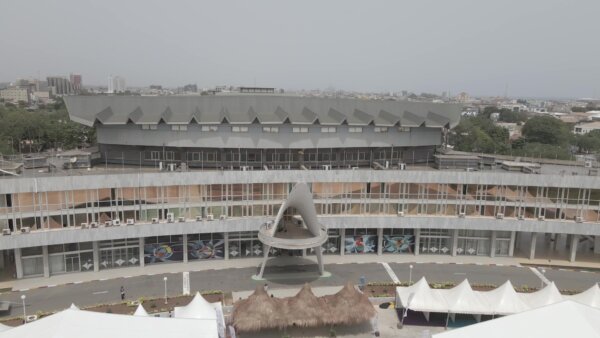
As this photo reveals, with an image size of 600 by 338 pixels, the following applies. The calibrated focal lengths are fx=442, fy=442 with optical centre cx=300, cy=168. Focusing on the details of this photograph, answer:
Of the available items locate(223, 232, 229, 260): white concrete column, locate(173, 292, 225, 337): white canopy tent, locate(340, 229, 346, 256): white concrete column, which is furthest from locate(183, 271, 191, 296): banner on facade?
locate(340, 229, 346, 256): white concrete column

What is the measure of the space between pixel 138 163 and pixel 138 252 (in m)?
10.6

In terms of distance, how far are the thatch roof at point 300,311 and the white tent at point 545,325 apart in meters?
6.48

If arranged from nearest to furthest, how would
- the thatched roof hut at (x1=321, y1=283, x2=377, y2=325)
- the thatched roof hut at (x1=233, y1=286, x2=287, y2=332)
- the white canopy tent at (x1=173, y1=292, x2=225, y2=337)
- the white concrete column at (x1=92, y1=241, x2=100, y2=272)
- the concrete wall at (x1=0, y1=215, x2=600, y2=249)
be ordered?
the thatched roof hut at (x1=233, y1=286, x2=287, y2=332) → the white canopy tent at (x1=173, y1=292, x2=225, y2=337) → the thatched roof hut at (x1=321, y1=283, x2=377, y2=325) → the concrete wall at (x1=0, y1=215, x2=600, y2=249) → the white concrete column at (x1=92, y1=241, x2=100, y2=272)

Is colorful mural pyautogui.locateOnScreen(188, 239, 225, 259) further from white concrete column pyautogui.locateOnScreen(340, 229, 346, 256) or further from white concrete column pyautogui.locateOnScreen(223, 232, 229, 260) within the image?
white concrete column pyautogui.locateOnScreen(340, 229, 346, 256)

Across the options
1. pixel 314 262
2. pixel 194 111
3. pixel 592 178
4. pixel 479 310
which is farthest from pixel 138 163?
pixel 592 178

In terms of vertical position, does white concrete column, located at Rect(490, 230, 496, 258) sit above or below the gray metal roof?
below

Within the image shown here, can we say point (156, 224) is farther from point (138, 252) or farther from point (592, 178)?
point (592, 178)

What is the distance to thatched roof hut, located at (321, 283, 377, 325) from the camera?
2764 centimetres

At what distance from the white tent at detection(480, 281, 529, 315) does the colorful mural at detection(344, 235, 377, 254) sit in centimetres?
1547

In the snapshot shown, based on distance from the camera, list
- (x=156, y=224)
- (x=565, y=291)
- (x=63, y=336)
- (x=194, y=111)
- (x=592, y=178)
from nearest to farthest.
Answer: (x=63, y=336)
(x=565, y=291)
(x=156, y=224)
(x=592, y=178)
(x=194, y=111)

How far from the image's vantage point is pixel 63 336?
66.9 ft

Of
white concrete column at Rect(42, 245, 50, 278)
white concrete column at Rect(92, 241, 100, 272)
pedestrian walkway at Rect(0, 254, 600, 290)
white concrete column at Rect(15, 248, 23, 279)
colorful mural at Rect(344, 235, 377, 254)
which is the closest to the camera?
white concrete column at Rect(15, 248, 23, 279)

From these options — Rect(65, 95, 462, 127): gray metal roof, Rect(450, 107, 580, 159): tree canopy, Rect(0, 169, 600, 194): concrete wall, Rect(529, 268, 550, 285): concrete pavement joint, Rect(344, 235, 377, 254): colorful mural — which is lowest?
Rect(529, 268, 550, 285): concrete pavement joint

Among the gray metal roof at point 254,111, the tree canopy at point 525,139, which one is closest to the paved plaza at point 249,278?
the gray metal roof at point 254,111
